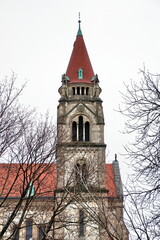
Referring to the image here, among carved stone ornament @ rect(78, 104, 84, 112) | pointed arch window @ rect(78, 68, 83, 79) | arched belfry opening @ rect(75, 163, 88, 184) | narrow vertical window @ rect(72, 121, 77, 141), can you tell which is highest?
pointed arch window @ rect(78, 68, 83, 79)

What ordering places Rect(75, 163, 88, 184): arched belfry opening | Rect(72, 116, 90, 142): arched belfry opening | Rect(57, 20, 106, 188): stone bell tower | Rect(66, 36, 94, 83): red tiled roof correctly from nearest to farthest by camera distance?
1. Rect(75, 163, 88, 184): arched belfry opening
2. Rect(57, 20, 106, 188): stone bell tower
3. Rect(72, 116, 90, 142): arched belfry opening
4. Rect(66, 36, 94, 83): red tiled roof

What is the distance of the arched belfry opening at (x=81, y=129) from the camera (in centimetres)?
3688

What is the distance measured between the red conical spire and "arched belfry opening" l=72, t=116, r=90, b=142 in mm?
4425

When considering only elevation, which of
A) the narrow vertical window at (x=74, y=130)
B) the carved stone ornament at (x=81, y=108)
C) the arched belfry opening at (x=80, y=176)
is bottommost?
the arched belfry opening at (x=80, y=176)

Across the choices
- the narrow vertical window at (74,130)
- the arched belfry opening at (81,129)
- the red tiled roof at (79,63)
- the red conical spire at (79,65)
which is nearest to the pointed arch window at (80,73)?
the red conical spire at (79,65)

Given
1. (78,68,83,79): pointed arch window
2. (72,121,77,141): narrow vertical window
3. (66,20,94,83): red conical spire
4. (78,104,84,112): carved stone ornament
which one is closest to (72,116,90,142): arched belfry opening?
(72,121,77,141): narrow vertical window

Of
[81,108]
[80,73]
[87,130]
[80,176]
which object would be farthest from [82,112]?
[80,176]

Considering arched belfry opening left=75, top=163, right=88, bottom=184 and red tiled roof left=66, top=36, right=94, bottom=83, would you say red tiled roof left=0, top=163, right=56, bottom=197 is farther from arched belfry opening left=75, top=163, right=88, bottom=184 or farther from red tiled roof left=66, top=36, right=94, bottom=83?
red tiled roof left=66, top=36, right=94, bottom=83

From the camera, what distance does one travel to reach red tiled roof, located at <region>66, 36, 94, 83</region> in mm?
40062

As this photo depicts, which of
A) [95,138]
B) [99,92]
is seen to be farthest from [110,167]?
[99,92]

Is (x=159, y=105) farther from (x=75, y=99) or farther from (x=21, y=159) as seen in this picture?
(x=75, y=99)

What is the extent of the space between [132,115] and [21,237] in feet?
87.2

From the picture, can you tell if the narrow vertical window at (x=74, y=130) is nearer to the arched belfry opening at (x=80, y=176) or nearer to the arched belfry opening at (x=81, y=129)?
the arched belfry opening at (x=81, y=129)

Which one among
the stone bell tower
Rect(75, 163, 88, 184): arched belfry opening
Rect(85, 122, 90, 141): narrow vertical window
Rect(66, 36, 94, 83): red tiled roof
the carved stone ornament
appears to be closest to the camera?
Rect(75, 163, 88, 184): arched belfry opening
